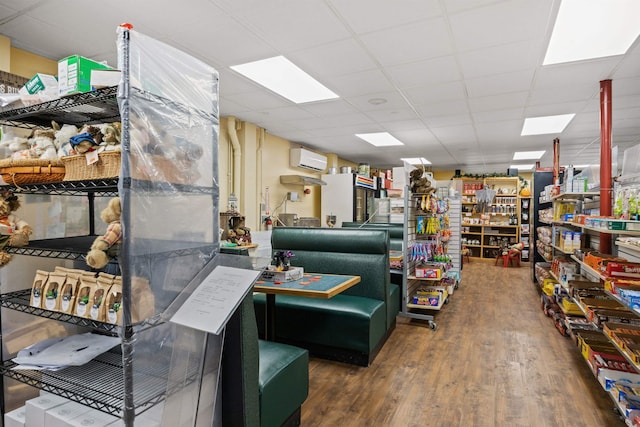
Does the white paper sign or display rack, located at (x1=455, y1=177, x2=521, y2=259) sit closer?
the white paper sign

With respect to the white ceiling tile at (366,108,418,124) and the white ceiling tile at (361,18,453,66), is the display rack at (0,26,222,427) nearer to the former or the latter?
the white ceiling tile at (361,18,453,66)

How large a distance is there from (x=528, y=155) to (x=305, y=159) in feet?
18.7

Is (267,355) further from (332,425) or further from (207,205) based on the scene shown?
(207,205)

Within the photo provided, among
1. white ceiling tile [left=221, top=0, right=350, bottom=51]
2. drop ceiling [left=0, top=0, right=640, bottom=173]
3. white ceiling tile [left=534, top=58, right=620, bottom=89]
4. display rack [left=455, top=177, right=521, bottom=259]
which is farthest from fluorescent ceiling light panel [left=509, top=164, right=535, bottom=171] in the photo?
white ceiling tile [left=221, top=0, right=350, bottom=51]

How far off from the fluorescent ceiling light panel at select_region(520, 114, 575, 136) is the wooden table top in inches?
180

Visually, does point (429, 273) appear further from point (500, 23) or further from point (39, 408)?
point (39, 408)

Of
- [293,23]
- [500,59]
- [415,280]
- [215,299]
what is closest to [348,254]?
[415,280]

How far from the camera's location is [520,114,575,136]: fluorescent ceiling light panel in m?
5.60

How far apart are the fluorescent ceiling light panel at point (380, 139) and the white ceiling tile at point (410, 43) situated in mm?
3252

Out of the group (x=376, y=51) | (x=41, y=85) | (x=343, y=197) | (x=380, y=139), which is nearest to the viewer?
(x=41, y=85)

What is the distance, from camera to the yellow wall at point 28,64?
3.33 meters

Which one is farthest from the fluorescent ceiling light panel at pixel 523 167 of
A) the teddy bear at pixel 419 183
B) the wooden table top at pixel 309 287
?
the wooden table top at pixel 309 287

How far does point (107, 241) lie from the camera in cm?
129

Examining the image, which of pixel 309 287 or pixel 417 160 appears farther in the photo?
pixel 417 160
